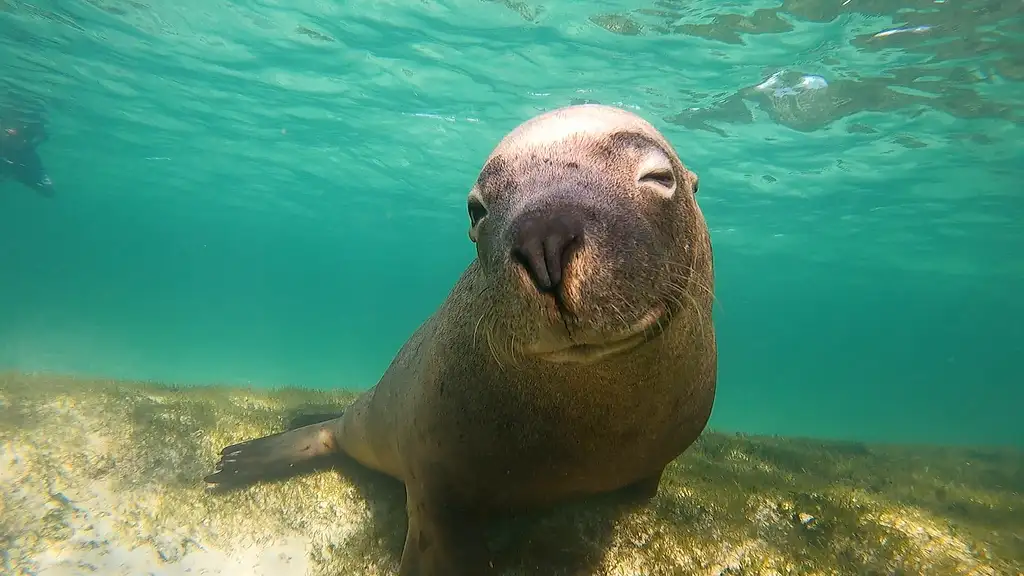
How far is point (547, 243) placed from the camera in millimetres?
1440

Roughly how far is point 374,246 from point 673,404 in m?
55.1

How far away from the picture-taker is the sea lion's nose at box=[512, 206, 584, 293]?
4.70 ft

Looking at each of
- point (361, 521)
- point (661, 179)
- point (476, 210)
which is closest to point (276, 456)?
point (361, 521)

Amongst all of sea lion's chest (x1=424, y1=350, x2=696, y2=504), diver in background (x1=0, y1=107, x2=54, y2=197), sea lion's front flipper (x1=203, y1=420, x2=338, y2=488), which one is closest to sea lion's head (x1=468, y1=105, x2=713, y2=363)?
sea lion's chest (x1=424, y1=350, x2=696, y2=504)

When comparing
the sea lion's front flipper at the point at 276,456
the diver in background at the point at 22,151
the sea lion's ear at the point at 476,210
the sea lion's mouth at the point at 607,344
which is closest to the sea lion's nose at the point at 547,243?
the sea lion's mouth at the point at 607,344

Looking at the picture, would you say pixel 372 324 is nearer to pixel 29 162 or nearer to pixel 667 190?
pixel 29 162

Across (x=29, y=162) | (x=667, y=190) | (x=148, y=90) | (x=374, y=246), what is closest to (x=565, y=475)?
(x=667, y=190)

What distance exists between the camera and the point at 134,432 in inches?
197

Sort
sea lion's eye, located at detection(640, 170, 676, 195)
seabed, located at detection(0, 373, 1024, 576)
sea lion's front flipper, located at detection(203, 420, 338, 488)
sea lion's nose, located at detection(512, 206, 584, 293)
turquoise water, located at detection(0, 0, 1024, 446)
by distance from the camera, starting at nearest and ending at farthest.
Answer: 1. sea lion's nose, located at detection(512, 206, 584, 293)
2. sea lion's eye, located at detection(640, 170, 676, 195)
3. seabed, located at detection(0, 373, 1024, 576)
4. sea lion's front flipper, located at detection(203, 420, 338, 488)
5. turquoise water, located at detection(0, 0, 1024, 446)

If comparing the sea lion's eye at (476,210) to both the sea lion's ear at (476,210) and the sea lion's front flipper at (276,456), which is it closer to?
the sea lion's ear at (476,210)

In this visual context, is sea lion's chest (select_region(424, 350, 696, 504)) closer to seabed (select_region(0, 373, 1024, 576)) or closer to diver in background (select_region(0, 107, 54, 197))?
seabed (select_region(0, 373, 1024, 576))

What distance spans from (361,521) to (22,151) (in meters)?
26.6

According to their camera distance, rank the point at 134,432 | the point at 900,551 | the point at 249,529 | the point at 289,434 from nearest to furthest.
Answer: the point at 900,551 < the point at 249,529 < the point at 289,434 < the point at 134,432

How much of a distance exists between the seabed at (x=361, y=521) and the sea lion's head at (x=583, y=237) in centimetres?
136
